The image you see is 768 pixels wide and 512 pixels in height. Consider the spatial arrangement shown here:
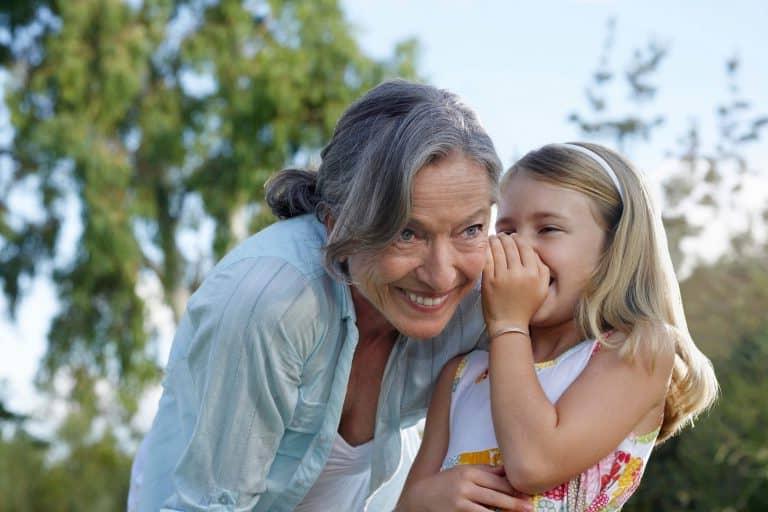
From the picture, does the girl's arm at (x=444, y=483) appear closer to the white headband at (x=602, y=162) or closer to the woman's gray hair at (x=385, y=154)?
the woman's gray hair at (x=385, y=154)

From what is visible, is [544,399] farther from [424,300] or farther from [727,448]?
[727,448]

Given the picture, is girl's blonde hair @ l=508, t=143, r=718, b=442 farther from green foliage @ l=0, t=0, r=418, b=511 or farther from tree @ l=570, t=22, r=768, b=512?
green foliage @ l=0, t=0, r=418, b=511

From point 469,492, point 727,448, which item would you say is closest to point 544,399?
point 469,492

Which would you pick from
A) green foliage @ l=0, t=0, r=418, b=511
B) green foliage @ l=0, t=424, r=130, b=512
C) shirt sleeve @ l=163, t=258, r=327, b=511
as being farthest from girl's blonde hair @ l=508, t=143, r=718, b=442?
green foliage @ l=0, t=0, r=418, b=511

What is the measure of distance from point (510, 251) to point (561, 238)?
14 centimetres

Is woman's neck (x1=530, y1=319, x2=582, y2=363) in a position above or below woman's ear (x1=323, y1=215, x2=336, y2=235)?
below

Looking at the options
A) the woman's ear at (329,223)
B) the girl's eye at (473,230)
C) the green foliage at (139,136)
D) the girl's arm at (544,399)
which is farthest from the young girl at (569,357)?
the green foliage at (139,136)

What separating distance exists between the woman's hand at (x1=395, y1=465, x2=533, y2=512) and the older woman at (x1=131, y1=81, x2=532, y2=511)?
1.4 inches

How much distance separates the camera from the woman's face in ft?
8.56

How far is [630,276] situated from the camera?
2.86 meters

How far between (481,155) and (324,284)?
508 millimetres

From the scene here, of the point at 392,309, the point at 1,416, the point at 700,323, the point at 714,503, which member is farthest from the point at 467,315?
the point at 700,323

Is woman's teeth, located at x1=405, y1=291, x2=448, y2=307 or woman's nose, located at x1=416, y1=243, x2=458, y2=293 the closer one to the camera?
woman's nose, located at x1=416, y1=243, x2=458, y2=293

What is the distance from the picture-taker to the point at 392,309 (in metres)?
Result: 2.78
